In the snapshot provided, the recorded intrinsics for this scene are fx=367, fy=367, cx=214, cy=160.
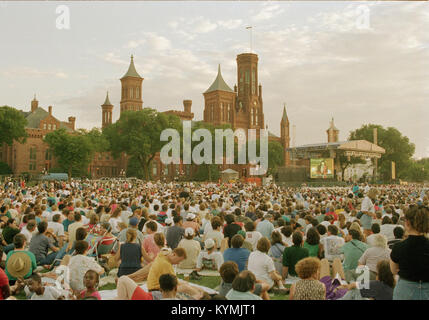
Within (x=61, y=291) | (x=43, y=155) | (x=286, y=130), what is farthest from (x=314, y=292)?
(x=286, y=130)

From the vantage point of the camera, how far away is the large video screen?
53.7 m

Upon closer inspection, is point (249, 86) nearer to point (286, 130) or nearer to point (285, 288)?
point (286, 130)

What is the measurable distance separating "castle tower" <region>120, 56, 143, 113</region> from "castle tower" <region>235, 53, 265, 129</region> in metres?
27.9

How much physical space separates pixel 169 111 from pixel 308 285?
93.3 metres

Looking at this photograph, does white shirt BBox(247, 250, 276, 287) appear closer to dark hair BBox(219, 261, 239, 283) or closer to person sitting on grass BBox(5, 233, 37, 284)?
dark hair BBox(219, 261, 239, 283)

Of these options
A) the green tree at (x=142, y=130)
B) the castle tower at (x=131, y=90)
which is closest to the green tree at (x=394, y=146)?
the green tree at (x=142, y=130)

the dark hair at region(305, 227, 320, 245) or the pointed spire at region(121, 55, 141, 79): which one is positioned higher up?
the pointed spire at region(121, 55, 141, 79)

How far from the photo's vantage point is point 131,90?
101500 mm

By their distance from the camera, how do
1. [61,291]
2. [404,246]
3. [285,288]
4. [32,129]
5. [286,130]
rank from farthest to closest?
[286,130], [32,129], [285,288], [61,291], [404,246]

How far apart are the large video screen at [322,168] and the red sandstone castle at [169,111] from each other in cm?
3578

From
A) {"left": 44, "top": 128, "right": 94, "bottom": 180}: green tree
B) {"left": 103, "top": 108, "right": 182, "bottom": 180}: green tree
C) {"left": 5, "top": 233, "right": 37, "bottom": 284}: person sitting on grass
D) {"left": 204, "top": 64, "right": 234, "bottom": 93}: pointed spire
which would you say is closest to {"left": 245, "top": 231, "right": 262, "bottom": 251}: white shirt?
{"left": 5, "top": 233, "right": 37, "bottom": 284}: person sitting on grass

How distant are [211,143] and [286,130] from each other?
50121 mm
